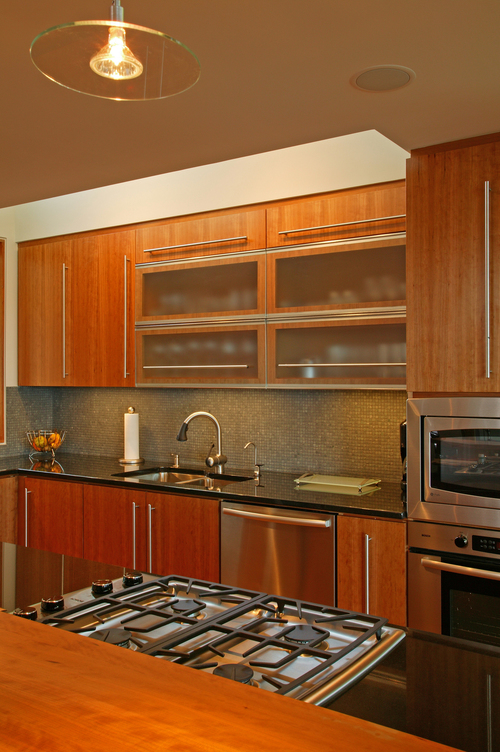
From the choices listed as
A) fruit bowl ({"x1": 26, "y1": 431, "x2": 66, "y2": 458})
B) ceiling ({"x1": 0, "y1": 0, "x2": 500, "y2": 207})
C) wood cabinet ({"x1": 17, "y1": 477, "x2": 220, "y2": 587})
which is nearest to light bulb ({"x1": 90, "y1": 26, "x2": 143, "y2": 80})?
ceiling ({"x1": 0, "y1": 0, "x2": 500, "y2": 207})

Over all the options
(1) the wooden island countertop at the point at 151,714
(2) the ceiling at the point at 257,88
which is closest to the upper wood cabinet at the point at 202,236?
(2) the ceiling at the point at 257,88

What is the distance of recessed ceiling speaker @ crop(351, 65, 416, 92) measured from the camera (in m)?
1.81

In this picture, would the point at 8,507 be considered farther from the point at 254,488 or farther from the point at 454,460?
the point at 454,460

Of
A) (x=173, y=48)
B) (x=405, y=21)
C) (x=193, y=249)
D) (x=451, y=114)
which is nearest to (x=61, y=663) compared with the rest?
(x=173, y=48)

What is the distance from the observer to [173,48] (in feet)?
3.72

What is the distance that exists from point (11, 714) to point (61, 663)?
16cm

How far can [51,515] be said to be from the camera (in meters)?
3.84

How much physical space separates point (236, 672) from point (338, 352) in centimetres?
229

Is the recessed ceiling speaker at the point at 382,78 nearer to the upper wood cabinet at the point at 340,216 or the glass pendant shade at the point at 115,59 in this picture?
the glass pendant shade at the point at 115,59

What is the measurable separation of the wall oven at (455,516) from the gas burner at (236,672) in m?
1.53

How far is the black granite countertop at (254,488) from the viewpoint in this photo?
2725mm

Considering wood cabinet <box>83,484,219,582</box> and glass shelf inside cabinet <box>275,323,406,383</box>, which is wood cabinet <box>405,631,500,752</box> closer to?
glass shelf inside cabinet <box>275,323,406,383</box>

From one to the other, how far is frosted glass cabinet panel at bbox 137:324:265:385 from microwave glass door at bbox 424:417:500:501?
1161 mm

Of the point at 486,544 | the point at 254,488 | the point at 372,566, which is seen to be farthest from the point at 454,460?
the point at 254,488
